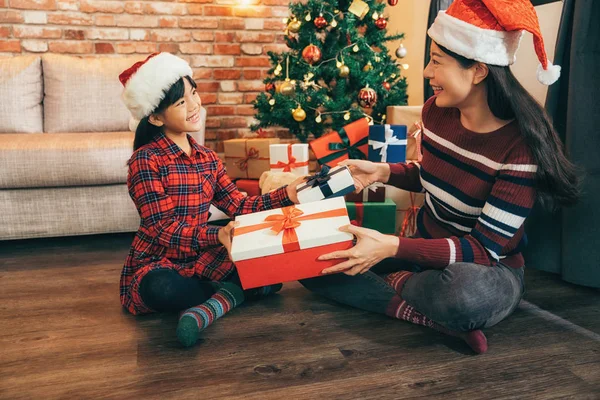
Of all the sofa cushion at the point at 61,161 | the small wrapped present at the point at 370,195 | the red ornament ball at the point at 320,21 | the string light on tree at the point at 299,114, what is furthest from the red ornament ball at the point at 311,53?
the sofa cushion at the point at 61,161

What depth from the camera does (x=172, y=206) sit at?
1362 mm

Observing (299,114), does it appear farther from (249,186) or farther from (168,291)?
(168,291)

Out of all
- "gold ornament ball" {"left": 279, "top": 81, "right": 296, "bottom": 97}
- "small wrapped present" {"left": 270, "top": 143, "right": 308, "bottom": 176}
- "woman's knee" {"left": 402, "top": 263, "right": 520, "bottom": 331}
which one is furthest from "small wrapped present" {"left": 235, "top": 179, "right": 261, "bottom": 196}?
"woman's knee" {"left": 402, "top": 263, "right": 520, "bottom": 331}

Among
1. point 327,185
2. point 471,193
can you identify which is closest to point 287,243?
point 327,185

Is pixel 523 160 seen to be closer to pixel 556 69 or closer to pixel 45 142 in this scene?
pixel 556 69

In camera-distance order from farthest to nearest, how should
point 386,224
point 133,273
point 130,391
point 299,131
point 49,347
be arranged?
1. point 299,131
2. point 386,224
3. point 133,273
4. point 49,347
5. point 130,391

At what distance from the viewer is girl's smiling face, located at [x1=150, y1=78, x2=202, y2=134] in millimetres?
1376

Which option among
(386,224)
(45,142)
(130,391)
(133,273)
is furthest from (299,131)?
(130,391)

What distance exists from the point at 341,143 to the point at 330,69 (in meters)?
0.58

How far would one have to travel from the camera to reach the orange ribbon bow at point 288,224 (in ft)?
3.92

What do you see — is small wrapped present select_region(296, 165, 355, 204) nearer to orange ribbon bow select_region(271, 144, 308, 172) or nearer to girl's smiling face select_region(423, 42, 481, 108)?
girl's smiling face select_region(423, 42, 481, 108)

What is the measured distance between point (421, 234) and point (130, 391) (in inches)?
37.1

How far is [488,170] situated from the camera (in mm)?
1184

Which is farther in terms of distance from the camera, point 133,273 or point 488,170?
point 133,273
